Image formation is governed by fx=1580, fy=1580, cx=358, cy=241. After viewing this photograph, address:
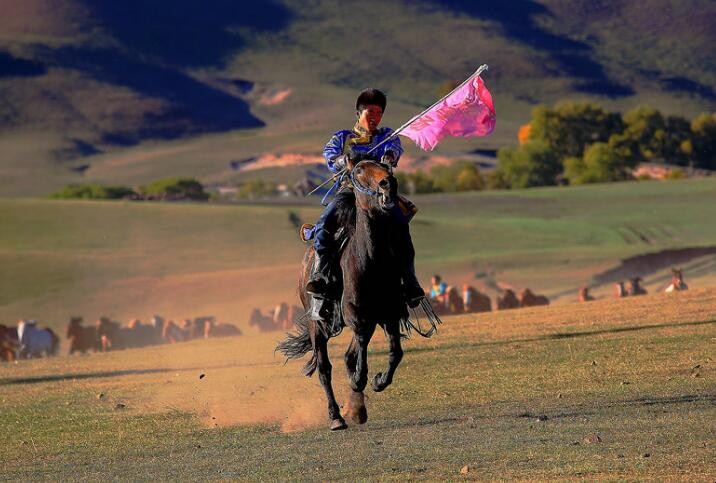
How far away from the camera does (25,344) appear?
37594 mm

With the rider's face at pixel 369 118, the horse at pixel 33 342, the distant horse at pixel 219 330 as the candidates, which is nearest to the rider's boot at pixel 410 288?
the rider's face at pixel 369 118

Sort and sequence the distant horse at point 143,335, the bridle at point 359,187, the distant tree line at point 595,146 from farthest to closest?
the distant tree line at point 595,146
the distant horse at point 143,335
the bridle at point 359,187

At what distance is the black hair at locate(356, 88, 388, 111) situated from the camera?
16.3m

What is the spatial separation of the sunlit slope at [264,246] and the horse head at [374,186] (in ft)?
107

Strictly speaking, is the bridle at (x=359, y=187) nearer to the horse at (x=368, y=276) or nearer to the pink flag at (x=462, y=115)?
the horse at (x=368, y=276)

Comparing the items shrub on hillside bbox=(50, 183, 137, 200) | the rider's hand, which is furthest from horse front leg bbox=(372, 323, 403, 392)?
shrub on hillside bbox=(50, 183, 137, 200)

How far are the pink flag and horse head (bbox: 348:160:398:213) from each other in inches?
66.1

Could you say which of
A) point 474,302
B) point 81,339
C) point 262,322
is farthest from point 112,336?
point 474,302

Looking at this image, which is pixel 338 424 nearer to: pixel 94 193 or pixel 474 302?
pixel 474 302

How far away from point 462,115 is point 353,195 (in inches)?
65.2

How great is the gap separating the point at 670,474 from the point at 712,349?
10558 mm

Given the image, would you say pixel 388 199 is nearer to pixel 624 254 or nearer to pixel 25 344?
pixel 25 344

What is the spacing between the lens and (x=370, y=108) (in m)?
16.3

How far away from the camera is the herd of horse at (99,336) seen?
3762cm
